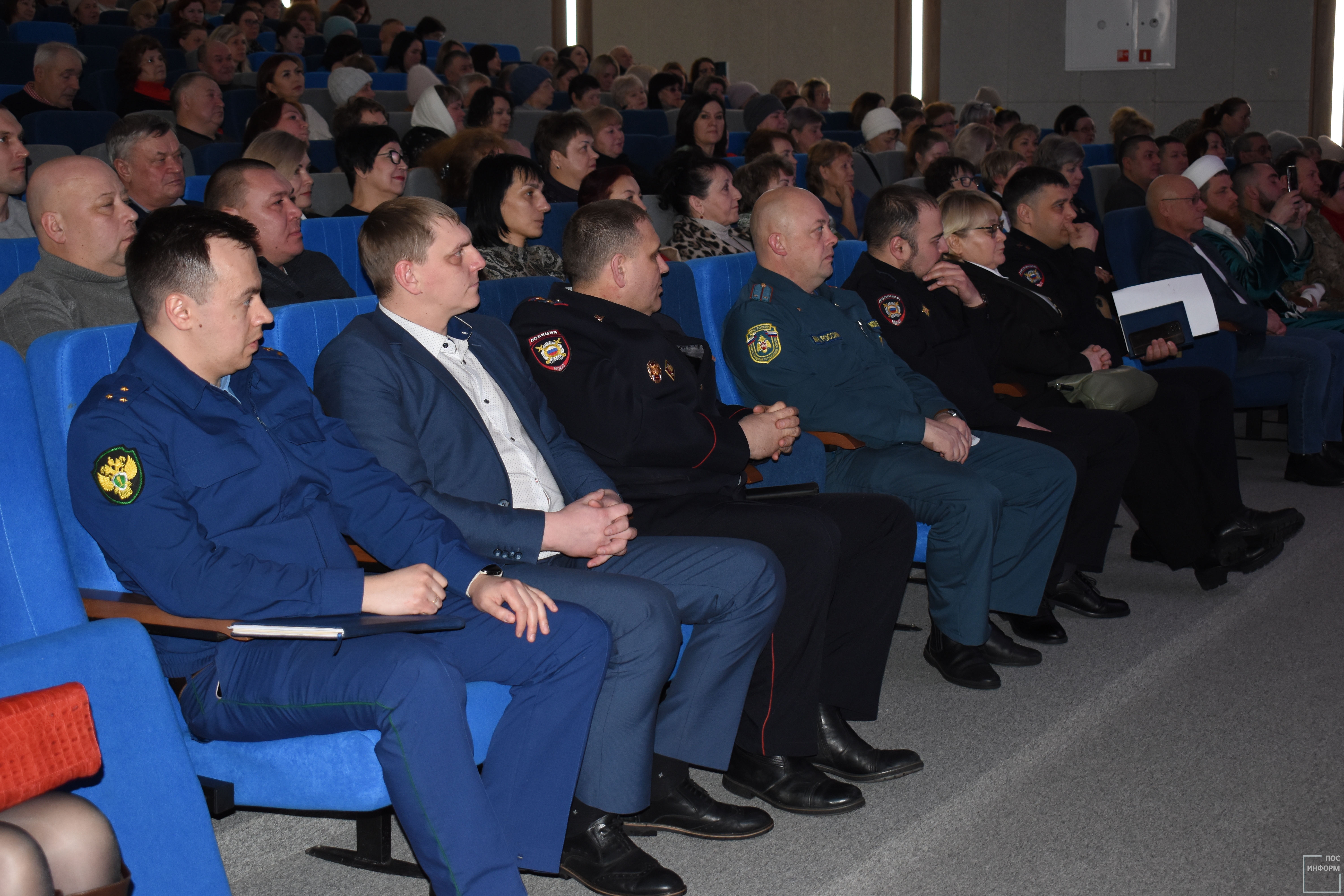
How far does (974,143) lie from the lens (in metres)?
6.53

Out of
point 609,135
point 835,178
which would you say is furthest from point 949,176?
point 609,135

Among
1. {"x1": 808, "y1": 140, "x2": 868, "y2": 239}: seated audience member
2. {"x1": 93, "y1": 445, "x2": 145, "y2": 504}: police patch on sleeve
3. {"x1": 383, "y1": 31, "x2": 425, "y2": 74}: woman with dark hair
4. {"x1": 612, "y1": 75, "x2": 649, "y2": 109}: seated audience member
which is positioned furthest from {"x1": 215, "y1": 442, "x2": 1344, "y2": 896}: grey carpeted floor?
{"x1": 383, "y1": 31, "x2": 425, "y2": 74}: woman with dark hair

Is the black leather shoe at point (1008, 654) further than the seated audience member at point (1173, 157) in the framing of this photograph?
No

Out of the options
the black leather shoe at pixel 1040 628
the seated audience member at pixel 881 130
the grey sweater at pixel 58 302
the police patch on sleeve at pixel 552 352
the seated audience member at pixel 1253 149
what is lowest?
the black leather shoe at pixel 1040 628

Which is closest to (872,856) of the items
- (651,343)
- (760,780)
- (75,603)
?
(760,780)

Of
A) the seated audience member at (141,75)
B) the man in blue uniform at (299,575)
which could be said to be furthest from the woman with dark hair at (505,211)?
the seated audience member at (141,75)

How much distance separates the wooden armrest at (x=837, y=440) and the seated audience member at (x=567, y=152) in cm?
238

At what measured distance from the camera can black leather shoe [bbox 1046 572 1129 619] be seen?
9.95 ft

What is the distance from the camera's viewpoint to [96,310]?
2.34 metres

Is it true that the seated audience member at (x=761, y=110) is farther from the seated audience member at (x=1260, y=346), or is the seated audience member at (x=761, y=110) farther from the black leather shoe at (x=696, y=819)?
the black leather shoe at (x=696, y=819)

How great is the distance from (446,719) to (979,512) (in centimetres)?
145

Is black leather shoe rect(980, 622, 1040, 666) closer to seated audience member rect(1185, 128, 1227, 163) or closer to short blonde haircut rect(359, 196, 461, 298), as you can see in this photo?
short blonde haircut rect(359, 196, 461, 298)

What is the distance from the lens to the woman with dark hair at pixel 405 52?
8.70m

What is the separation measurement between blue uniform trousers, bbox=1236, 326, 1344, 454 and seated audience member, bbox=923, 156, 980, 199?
1.29 metres
